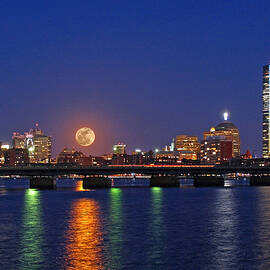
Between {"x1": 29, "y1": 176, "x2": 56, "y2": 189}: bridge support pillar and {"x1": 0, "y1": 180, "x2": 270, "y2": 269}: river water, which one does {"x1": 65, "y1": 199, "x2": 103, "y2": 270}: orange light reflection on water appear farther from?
{"x1": 29, "y1": 176, "x2": 56, "y2": 189}: bridge support pillar

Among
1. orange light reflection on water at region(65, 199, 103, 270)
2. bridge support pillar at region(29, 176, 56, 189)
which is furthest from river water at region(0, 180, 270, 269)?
bridge support pillar at region(29, 176, 56, 189)

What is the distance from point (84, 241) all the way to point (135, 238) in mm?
5770

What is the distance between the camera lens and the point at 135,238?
66.6 metres

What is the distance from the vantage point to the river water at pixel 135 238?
52.3 m

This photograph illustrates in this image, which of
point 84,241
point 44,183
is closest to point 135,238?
point 84,241

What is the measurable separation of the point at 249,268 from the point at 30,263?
18.4 m

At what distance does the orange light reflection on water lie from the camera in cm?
5172

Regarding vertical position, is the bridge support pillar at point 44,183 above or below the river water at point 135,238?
above

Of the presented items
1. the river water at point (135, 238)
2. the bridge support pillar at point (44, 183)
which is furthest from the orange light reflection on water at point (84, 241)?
the bridge support pillar at point (44, 183)

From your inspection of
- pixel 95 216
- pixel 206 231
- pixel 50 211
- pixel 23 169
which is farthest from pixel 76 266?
pixel 23 169

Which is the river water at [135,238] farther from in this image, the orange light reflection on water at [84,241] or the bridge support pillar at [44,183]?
the bridge support pillar at [44,183]

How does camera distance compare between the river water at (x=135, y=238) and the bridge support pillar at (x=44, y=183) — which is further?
the bridge support pillar at (x=44, y=183)

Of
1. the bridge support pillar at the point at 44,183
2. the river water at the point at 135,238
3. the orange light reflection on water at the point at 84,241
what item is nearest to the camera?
the orange light reflection on water at the point at 84,241

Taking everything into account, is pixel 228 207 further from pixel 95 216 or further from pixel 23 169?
pixel 23 169
